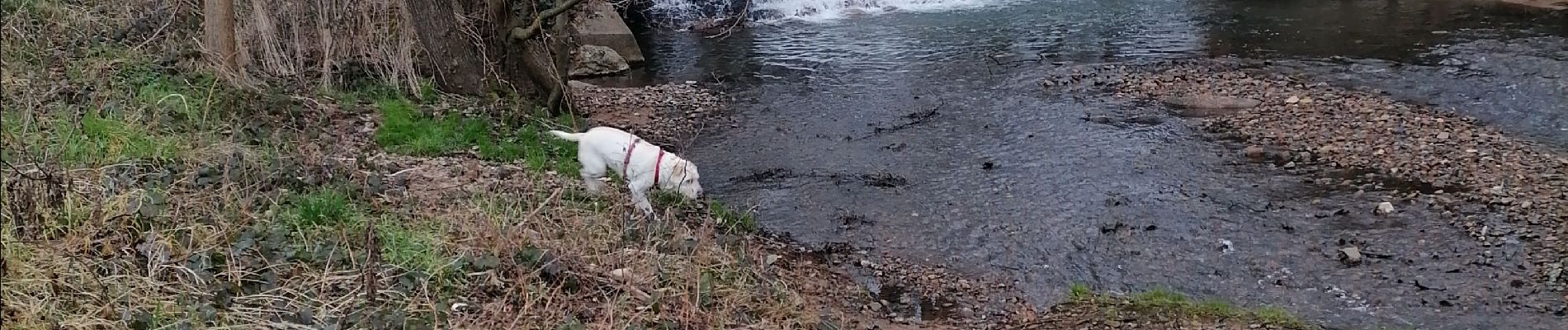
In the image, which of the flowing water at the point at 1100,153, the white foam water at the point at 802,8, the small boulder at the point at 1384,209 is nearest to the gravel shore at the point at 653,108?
the flowing water at the point at 1100,153

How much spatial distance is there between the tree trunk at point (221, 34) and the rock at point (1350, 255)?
7.35 m

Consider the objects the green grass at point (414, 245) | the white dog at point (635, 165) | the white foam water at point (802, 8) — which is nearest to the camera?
the green grass at point (414, 245)

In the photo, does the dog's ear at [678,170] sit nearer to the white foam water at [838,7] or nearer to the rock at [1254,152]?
the rock at [1254,152]

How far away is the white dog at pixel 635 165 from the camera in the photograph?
21.0 ft

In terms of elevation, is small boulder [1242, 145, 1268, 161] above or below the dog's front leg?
below

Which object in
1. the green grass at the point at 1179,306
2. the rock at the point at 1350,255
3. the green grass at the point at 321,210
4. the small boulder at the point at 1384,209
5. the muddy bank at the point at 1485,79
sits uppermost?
the green grass at the point at 321,210

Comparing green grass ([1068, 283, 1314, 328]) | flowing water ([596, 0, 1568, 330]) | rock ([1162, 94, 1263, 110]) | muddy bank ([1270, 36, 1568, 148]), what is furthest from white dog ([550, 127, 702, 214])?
muddy bank ([1270, 36, 1568, 148])

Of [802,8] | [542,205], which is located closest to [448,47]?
[542,205]

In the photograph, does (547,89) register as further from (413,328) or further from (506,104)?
(413,328)

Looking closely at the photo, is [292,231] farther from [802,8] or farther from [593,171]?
[802,8]

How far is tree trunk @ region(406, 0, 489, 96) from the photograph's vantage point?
8688 mm

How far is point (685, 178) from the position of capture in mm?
6504

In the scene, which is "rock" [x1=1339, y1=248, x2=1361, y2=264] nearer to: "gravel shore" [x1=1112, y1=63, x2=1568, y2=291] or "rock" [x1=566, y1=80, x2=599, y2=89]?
"gravel shore" [x1=1112, y1=63, x2=1568, y2=291]

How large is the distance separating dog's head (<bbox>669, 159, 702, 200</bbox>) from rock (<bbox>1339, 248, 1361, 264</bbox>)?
379 centimetres
